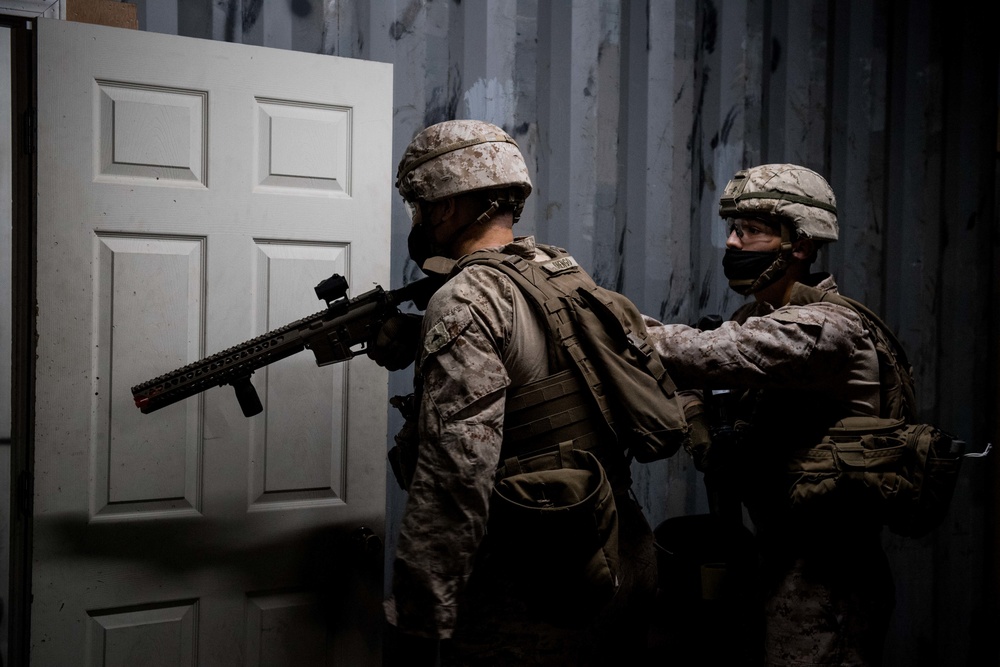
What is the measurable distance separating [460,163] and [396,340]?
1.44 feet

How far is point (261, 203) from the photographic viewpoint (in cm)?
194

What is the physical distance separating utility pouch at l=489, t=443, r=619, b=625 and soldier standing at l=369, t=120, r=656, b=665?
0.08 ft

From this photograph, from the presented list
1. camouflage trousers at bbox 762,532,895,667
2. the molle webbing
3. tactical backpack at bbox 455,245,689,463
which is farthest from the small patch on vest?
camouflage trousers at bbox 762,532,895,667

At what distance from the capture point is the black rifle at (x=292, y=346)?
166 cm

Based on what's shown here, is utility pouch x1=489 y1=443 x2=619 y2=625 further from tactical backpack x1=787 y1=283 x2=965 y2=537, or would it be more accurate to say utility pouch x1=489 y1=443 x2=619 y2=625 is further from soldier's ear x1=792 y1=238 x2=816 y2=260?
soldier's ear x1=792 y1=238 x2=816 y2=260

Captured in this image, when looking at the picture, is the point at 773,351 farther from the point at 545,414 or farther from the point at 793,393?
the point at 545,414

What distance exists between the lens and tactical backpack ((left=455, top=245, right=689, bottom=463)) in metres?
1.58

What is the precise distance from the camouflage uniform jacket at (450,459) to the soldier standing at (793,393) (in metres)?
0.57

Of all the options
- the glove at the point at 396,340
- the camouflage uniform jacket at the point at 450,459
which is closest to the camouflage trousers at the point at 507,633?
the camouflage uniform jacket at the point at 450,459

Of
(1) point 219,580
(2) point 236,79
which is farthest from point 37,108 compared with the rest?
(1) point 219,580

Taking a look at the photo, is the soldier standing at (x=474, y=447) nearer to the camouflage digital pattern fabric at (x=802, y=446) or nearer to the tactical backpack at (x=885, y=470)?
the camouflage digital pattern fabric at (x=802, y=446)

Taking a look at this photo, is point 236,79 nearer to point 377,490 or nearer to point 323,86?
point 323,86

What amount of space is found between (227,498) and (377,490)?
0.38m

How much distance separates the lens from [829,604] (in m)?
1.93
